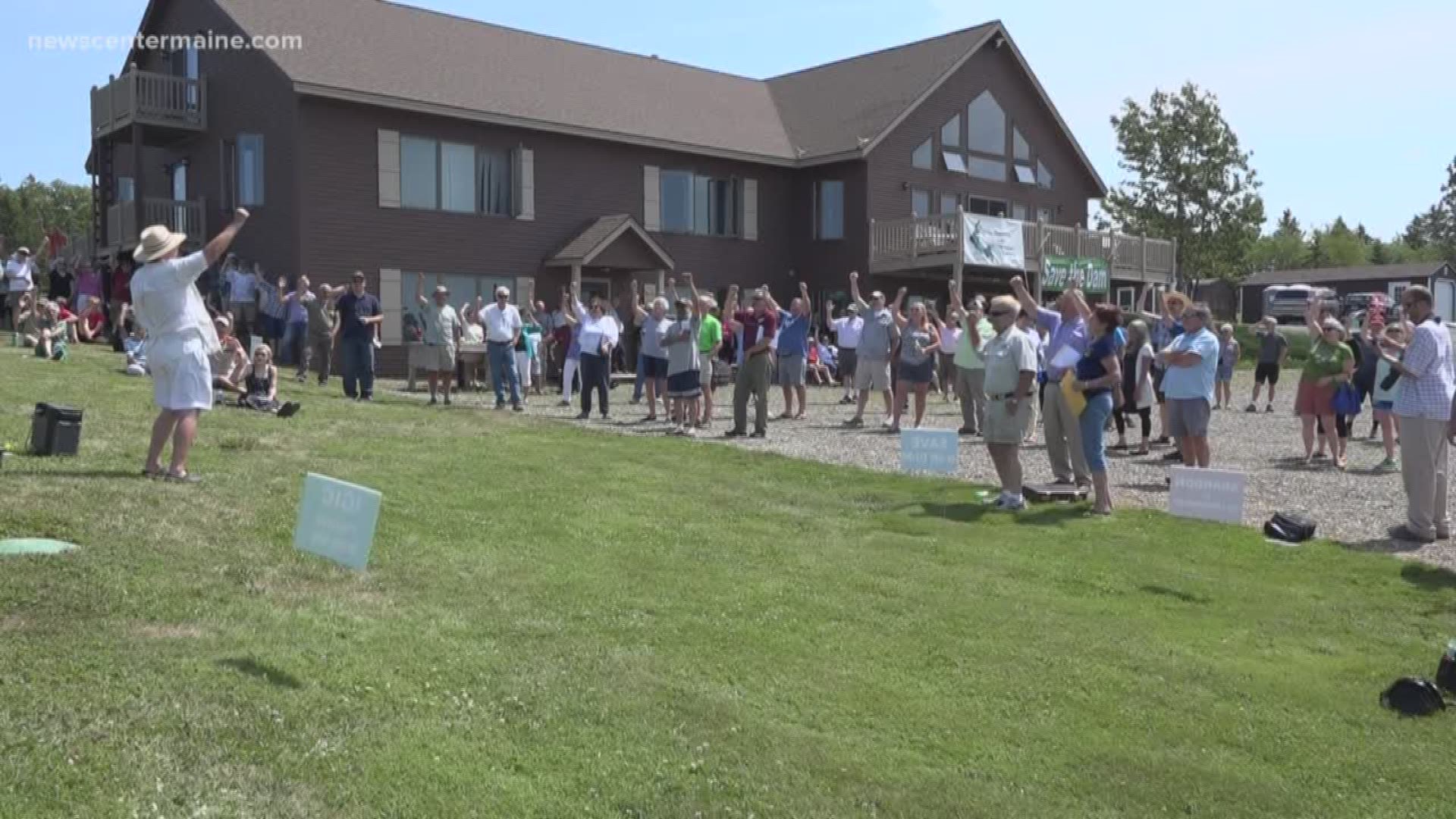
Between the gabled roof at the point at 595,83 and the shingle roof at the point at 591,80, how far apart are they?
0.04m

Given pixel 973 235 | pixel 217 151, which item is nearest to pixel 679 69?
pixel 973 235

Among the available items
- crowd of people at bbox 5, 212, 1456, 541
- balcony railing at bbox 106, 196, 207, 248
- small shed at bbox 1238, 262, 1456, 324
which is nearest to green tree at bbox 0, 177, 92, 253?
balcony railing at bbox 106, 196, 207, 248

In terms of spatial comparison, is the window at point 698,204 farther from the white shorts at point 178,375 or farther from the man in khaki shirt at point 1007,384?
the white shorts at point 178,375

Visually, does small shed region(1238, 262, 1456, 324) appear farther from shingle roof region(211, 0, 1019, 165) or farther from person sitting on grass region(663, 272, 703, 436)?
person sitting on grass region(663, 272, 703, 436)

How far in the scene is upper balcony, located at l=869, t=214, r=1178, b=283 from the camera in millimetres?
29891

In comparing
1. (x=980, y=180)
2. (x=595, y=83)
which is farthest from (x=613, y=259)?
(x=980, y=180)

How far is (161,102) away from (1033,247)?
20.4 m

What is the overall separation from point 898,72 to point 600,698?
3050 centimetres

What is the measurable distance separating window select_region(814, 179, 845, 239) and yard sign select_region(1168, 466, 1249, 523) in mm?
22023

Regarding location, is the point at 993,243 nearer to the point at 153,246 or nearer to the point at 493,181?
the point at 493,181

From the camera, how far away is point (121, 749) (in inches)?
170

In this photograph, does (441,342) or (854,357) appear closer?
(441,342)

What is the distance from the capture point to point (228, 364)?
570 inches

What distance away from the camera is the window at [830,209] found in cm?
3155
